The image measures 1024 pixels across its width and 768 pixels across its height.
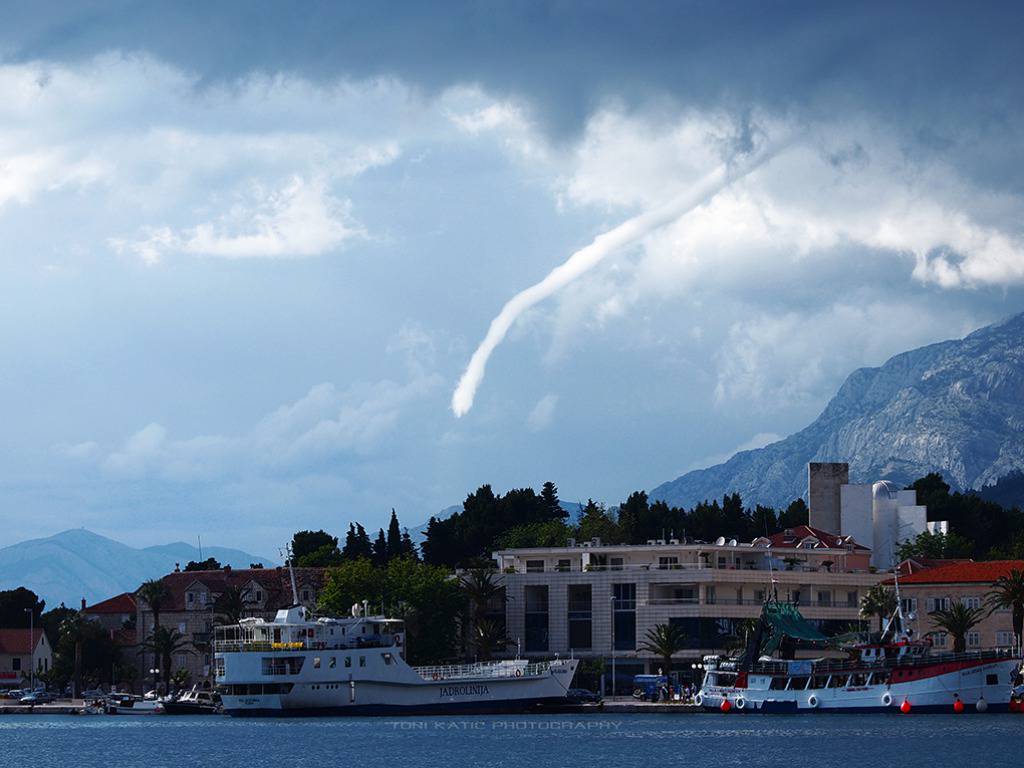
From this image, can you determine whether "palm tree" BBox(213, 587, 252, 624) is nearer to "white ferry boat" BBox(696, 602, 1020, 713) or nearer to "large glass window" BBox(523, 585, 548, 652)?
"large glass window" BBox(523, 585, 548, 652)

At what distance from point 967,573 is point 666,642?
2568cm

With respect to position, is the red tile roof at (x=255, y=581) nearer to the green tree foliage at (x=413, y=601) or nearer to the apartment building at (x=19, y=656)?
the apartment building at (x=19, y=656)

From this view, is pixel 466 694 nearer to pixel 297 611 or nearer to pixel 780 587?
pixel 297 611

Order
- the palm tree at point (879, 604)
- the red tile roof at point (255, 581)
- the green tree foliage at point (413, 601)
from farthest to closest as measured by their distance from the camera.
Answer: the red tile roof at point (255, 581)
the green tree foliage at point (413, 601)
the palm tree at point (879, 604)

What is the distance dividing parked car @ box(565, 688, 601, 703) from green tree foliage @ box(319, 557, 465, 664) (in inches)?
489

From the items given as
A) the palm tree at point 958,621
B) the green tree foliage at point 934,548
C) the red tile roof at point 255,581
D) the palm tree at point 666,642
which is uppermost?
the green tree foliage at point 934,548

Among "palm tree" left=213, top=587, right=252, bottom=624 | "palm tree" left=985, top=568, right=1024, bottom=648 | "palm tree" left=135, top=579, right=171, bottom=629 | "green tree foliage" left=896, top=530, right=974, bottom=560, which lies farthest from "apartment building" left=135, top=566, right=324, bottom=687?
"palm tree" left=985, top=568, right=1024, bottom=648

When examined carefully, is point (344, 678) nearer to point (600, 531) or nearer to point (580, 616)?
point (580, 616)

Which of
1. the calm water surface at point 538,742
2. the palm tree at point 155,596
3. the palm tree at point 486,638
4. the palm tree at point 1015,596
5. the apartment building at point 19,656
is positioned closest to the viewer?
the calm water surface at point 538,742

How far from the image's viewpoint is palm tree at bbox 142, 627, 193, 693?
15050 cm

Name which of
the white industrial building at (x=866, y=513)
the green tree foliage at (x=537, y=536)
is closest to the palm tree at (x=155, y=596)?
the green tree foliage at (x=537, y=536)

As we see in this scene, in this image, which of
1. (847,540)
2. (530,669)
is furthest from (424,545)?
(530,669)

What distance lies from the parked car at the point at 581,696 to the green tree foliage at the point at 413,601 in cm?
1242

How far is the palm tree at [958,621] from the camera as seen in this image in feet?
420
